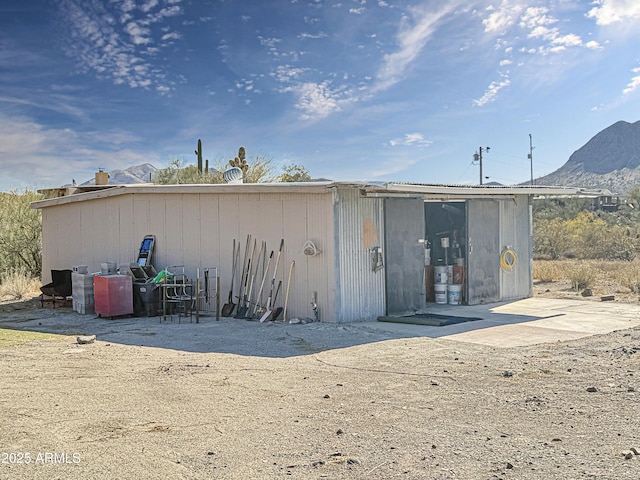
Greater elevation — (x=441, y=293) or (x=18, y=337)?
(x=441, y=293)

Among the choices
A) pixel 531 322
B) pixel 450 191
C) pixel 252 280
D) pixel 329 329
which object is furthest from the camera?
pixel 252 280

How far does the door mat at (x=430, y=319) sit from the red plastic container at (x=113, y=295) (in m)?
4.79

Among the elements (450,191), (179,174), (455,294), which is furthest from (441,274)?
(179,174)

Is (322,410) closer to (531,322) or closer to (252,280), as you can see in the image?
(531,322)

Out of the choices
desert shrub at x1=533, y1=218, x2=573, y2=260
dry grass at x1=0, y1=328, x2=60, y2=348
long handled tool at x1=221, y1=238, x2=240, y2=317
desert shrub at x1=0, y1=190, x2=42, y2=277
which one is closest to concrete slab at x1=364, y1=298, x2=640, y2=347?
long handled tool at x1=221, y1=238, x2=240, y2=317

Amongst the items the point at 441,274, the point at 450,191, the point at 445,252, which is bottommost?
the point at 441,274

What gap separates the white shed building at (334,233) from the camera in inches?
452

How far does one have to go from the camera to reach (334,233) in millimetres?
11219

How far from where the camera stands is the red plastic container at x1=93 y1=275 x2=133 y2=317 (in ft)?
41.4

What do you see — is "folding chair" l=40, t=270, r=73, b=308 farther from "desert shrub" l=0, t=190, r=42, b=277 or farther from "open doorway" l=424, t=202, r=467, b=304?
"open doorway" l=424, t=202, r=467, b=304

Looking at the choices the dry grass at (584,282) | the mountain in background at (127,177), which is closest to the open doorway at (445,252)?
the dry grass at (584,282)

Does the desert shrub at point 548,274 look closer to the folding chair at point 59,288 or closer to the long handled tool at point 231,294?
the long handled tool at point 231,294

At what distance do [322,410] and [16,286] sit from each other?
14234 millimetres

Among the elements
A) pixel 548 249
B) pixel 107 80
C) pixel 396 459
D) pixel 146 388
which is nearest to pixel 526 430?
pixel 396 459
